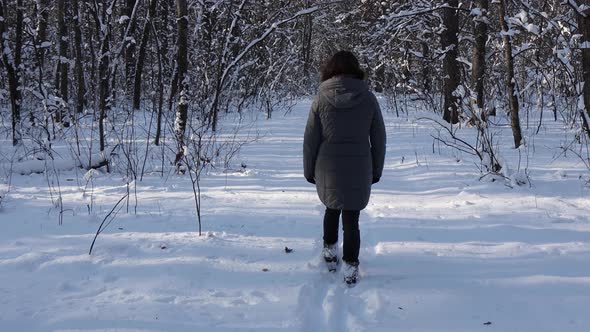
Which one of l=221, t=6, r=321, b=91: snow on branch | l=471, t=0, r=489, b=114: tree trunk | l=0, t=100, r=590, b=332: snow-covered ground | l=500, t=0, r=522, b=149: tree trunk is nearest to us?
l=0, t=100, r=590, b=332: snow-covered ground

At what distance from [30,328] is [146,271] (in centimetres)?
89

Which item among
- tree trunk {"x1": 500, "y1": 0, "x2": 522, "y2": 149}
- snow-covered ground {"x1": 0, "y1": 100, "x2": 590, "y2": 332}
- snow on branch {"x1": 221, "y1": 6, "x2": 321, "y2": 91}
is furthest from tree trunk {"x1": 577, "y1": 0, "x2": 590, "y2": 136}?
snow on branch {"x1": 221, "y1": 6, "x2": 321, "y2": 91}

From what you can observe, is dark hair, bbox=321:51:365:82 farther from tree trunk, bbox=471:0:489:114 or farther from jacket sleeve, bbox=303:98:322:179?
tree trunk, bbox=471:0:489:114

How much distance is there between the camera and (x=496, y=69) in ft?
46.4

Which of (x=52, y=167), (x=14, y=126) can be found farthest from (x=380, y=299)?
(x=14, y=126)

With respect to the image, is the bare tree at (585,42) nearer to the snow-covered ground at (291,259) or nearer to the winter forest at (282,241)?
the winter forest at (282,241)

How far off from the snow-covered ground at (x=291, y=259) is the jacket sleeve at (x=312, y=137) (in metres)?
0.84

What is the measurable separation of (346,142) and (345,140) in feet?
0.05

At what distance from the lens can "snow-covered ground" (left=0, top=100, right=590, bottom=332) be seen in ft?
8.66

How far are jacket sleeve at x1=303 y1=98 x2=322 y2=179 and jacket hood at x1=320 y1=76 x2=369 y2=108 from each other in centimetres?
15

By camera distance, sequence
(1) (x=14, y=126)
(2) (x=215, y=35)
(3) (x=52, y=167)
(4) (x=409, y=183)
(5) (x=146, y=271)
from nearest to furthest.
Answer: (5) (x=146, y=271) < (4) (x=409, y=183) < (3) (x=52, y=167) < (1) (x=14, y=126) < (2) (x=215, y=35)

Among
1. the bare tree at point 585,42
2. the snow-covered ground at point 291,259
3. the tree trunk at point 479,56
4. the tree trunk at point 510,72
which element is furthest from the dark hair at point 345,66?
the tree trunk at point 479,56

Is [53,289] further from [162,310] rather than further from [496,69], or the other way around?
[496,69]

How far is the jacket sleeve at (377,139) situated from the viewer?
3.13m
